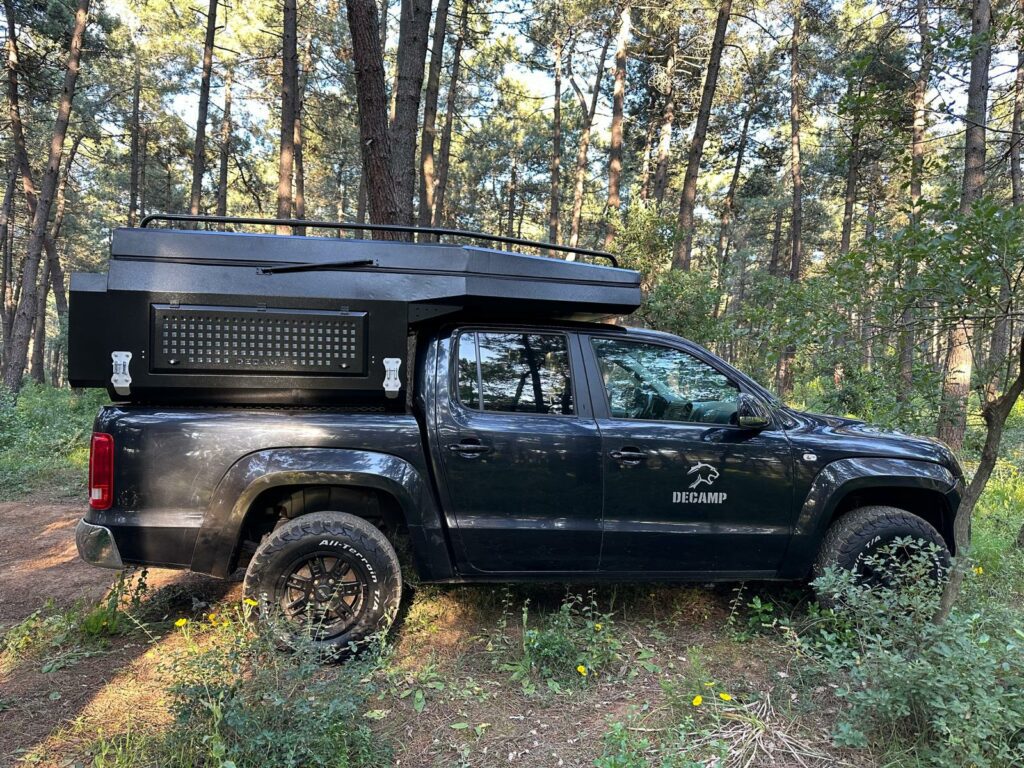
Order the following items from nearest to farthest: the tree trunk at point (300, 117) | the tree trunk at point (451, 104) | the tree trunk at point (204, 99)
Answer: the tree trunk at point (204, 99) < the tree trunk at point (451, 104) < the tree trunk at point (300, 117)

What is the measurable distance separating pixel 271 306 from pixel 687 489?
2588mm

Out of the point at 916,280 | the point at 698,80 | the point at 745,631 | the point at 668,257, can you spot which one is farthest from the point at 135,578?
the point at 698,80

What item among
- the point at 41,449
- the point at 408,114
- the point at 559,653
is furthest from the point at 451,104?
the point at 559,653

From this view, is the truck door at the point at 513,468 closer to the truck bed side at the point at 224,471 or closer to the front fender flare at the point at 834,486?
the truck bed side at the point at 224,471

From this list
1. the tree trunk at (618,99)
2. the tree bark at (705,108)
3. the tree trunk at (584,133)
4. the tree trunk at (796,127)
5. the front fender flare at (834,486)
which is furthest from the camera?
the tree trunk at (584,133)

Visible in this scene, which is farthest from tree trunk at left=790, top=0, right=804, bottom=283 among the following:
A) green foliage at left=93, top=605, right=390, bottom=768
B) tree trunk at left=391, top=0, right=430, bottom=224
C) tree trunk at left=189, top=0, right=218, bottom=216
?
green foliage at left=93, top=605, right=390, bottom=768

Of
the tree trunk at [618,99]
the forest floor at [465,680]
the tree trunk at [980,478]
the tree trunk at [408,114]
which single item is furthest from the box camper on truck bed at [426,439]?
the tree trunk at [618,99]

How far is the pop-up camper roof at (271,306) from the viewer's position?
3.13 meters

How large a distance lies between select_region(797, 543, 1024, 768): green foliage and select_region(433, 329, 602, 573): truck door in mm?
1332

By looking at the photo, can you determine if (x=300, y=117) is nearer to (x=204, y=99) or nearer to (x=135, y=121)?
(x=204, y=99)

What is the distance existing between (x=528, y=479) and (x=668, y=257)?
8.73 meters

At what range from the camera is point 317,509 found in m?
3.43

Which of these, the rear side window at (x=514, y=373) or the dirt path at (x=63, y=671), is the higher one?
the rear side window at (x=514, y=373)

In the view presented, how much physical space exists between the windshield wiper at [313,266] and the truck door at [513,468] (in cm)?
66
